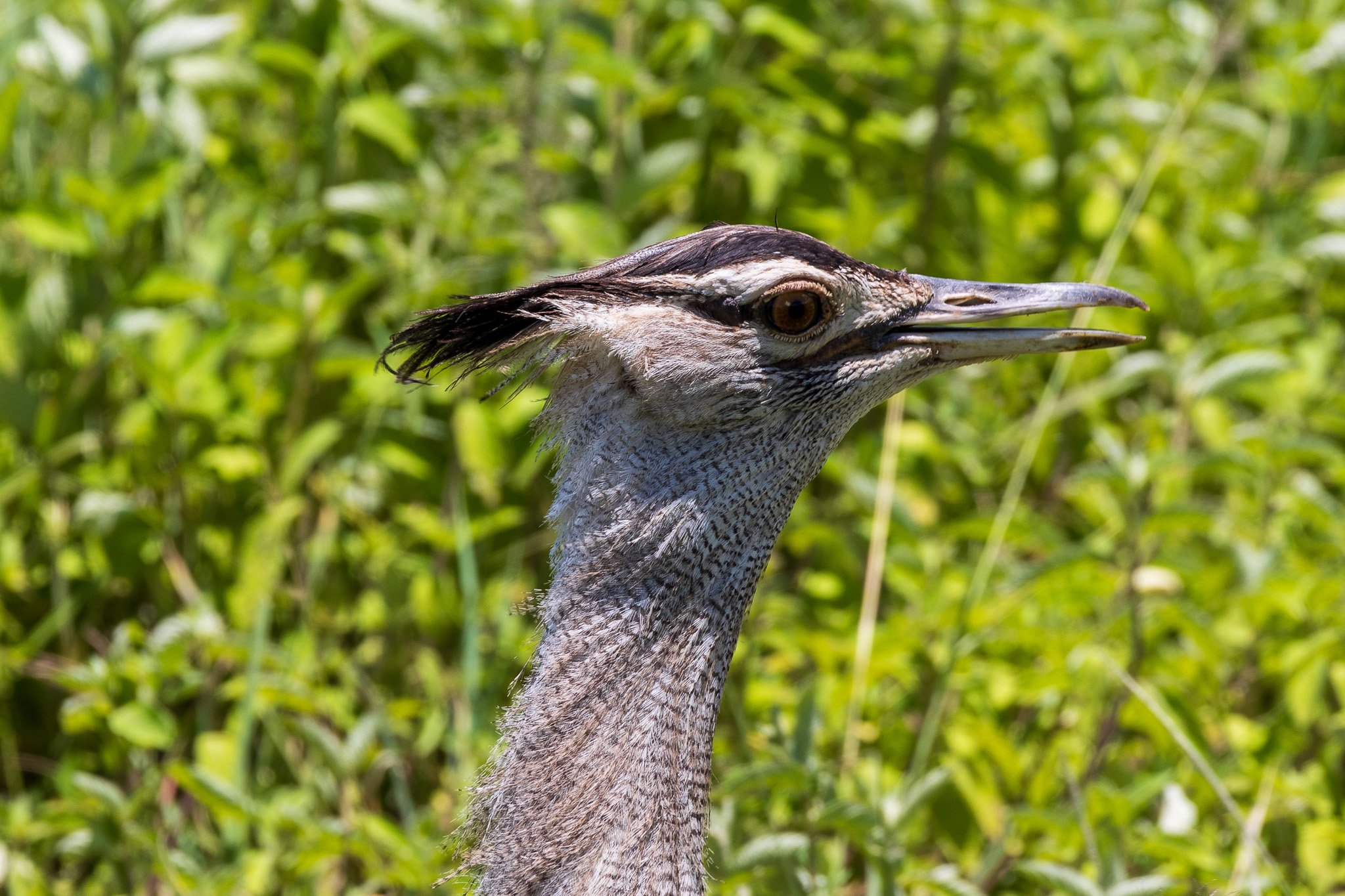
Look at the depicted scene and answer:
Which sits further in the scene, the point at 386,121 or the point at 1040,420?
the point at 386,121

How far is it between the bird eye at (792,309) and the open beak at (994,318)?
179 mm

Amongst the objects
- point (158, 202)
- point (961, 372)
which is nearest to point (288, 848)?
point (158, 202)

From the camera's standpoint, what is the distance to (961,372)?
4613 mm

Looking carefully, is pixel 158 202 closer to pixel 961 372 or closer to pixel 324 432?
pixel 324 432

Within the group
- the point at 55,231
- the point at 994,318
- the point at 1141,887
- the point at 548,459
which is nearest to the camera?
the point at 994,318

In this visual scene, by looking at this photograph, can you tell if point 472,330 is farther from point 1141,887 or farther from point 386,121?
point 386,121

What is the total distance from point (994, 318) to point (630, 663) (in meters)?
0.86

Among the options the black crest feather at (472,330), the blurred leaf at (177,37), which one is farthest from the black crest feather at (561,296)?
the blurred leaf at (177,37)

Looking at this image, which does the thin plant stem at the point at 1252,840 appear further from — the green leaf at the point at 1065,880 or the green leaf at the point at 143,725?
the green leaf at the point at 143,725

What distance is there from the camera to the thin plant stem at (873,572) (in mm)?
3590

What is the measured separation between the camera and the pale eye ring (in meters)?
2.37

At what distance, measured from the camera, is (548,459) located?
13.5ft

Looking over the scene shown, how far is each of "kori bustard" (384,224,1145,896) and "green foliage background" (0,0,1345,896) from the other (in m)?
0.63

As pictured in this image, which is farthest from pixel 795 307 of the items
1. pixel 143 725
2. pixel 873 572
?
pixel 143 725
